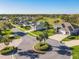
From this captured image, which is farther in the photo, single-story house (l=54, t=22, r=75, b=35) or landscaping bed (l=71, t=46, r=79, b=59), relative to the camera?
single-story house (l=54, t=22, r=75, b=35)

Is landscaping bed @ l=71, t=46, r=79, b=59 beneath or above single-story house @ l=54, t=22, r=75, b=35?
beneath

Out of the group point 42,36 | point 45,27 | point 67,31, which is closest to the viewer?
point 42,36

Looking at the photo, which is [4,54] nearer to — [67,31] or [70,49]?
[70,49]

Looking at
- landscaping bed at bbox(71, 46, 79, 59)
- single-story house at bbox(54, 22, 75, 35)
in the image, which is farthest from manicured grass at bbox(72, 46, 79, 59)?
single-story house at bbox(54, 22, 75, 35)

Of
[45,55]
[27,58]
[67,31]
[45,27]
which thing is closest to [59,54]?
[45,55]

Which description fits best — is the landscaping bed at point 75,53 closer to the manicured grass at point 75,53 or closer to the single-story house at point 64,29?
the manicured grass at point 75,53

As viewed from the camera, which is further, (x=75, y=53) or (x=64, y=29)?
(x=64, y=29)

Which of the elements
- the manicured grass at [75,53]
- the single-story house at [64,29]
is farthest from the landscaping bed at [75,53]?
the single-story house at [64,29]

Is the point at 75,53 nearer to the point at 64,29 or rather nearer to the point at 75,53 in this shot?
the point at 75,53

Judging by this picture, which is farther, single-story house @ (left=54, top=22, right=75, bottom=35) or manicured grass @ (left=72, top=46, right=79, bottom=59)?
single-story house @ (left=54, top=22, right=75, bottom=35)

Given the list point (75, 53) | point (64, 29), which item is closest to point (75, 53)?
point (75, 53)

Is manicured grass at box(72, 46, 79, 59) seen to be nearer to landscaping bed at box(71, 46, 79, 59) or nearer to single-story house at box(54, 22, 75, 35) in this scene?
landscaping bed at box(71, 46, 79, 59)
